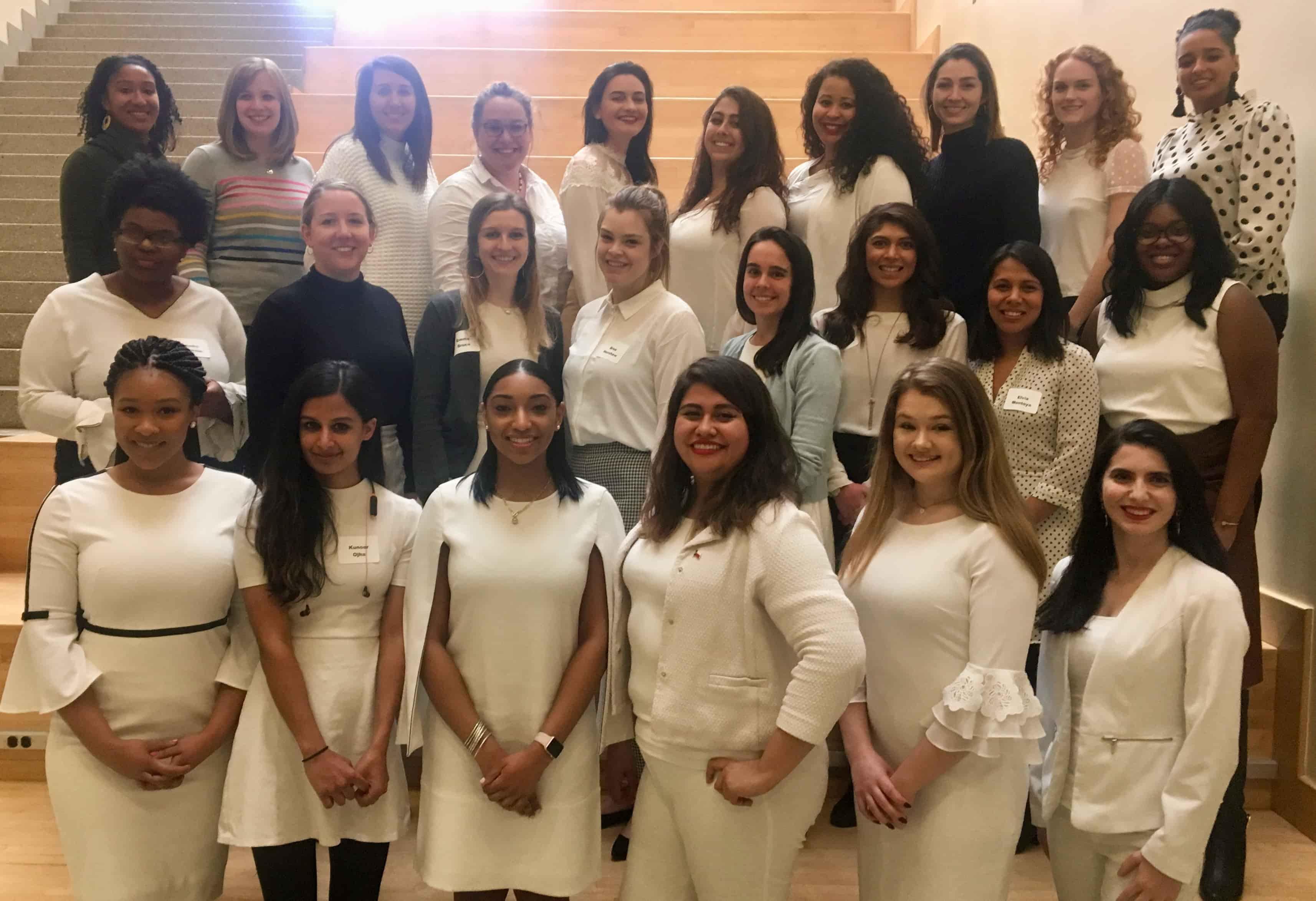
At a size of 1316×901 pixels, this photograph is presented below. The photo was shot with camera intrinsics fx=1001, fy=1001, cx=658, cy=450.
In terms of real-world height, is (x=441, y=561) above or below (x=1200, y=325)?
below

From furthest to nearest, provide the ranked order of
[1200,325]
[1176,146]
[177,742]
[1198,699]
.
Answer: [1176,146], [1200,325], [177,742], [1198,699]

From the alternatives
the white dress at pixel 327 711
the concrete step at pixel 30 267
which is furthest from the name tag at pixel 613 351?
the concrete step at pixel 30 267

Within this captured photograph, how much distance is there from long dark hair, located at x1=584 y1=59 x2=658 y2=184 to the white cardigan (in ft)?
5.51

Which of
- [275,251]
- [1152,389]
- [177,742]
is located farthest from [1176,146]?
[177,742]

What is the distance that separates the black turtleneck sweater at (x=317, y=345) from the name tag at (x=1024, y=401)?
146cm

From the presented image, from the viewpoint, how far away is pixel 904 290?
8.14 ft

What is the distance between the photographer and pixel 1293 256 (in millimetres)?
2814

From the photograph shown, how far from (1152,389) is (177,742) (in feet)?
7.34

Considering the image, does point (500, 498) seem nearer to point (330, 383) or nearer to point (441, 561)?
point (441, 561)

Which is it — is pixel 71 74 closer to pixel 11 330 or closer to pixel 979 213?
pixel 11 330

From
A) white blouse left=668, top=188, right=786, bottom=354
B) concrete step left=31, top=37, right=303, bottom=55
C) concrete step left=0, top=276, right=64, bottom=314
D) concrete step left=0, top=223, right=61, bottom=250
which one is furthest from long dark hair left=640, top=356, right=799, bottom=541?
concrete step left=31, top=37, right=303, bottom=55

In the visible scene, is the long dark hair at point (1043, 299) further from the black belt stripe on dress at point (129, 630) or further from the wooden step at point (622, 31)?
the wooden step at point (622, 31)

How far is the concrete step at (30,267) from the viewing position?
4.95 metres

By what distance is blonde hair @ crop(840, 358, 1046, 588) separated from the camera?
1.67 meters
